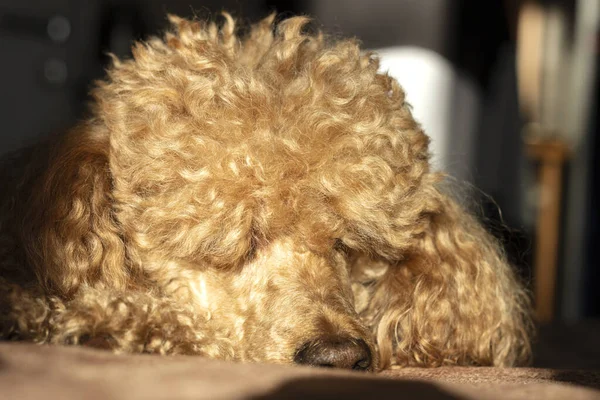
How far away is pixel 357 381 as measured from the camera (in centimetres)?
109

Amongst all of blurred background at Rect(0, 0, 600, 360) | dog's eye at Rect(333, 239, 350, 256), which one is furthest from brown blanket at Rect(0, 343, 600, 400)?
blurred background at Rect(0, 0, 600, 360)

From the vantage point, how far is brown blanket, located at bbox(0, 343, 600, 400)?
92 cm

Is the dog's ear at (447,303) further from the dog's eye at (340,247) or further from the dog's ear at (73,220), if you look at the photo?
the dog's ear at (73,220)

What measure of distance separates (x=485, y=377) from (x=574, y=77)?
6.70 m

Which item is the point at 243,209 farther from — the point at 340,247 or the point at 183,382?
the point at 183,382

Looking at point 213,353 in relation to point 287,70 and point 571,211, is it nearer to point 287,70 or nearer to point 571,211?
point 287,70

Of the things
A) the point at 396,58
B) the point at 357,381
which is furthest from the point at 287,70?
the point at 396,58

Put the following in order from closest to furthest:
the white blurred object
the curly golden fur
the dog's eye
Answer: the curly golden fur → the dog's eye → the white blurred object

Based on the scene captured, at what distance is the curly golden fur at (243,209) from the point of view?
1.88 metres

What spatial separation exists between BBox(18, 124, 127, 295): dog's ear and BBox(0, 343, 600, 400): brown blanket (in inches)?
24.9

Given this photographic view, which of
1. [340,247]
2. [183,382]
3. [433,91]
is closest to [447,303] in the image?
[340,247]

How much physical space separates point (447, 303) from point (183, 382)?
159 cm

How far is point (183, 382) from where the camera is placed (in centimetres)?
97

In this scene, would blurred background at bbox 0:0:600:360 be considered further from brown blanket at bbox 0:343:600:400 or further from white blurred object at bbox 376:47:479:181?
brown blanket at bbox 0:343:600:400
